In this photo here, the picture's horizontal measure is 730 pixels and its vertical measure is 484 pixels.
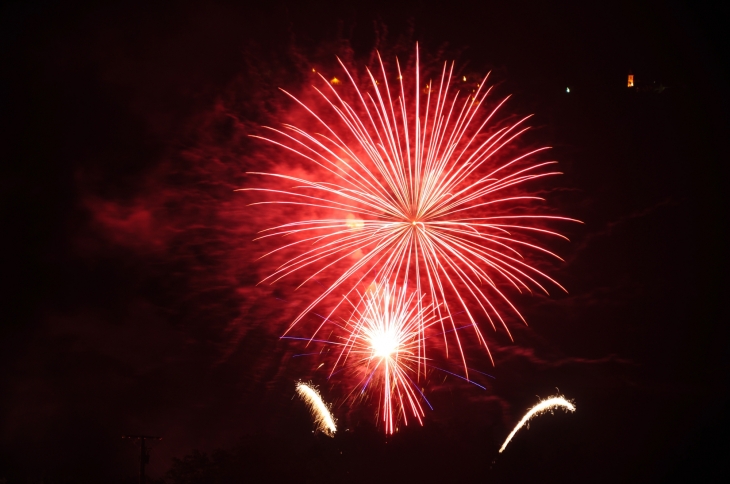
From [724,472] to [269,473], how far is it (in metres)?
14.7

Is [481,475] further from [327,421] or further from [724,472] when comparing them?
[327,421]

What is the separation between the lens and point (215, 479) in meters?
23.1

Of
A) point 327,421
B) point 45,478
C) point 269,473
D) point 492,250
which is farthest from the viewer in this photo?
point 45,478

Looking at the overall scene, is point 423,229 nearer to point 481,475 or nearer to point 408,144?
point 408,144

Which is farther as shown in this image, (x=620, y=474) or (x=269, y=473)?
(x=269, y=473)

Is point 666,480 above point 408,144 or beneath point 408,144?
beneath

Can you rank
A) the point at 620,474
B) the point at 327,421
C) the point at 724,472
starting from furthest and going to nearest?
the point at 620,474
the point at 724,472
the point at 327,421

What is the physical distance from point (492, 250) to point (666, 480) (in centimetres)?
1333

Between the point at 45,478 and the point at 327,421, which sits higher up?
the point at 45,478

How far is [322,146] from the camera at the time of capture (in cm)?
1149

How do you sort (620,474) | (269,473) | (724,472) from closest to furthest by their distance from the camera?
(724,472), (620,474), (269,473)

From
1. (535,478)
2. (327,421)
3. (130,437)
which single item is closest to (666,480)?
(535,478)

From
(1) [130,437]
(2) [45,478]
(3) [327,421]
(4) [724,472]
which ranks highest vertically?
(2) [45,478]

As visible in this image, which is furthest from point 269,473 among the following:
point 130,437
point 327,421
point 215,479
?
point 327,421
